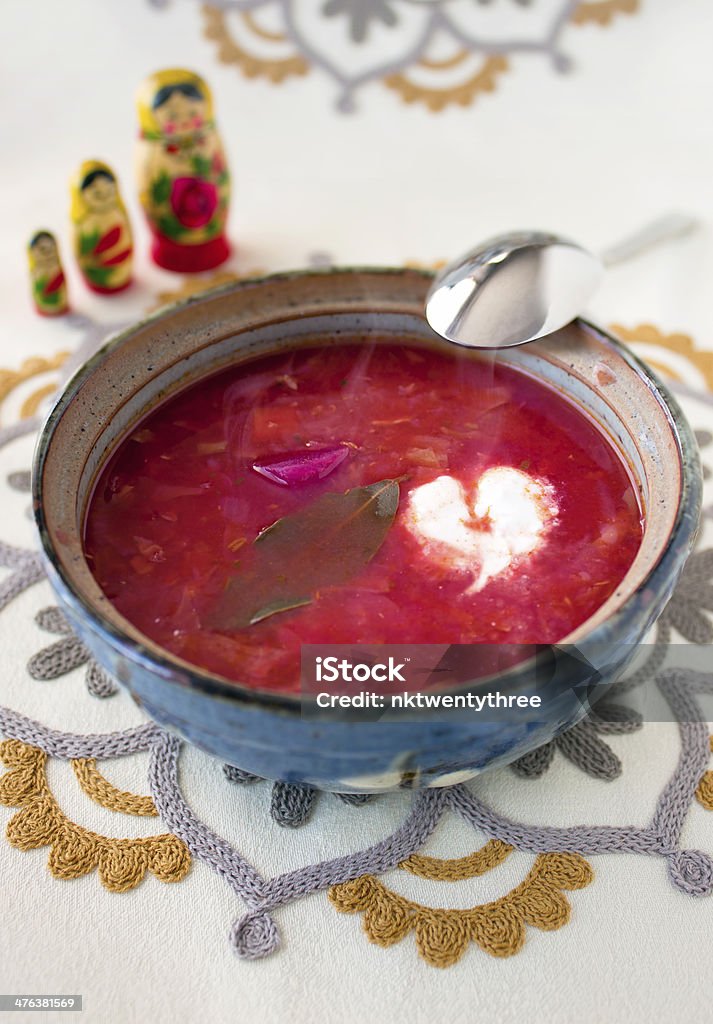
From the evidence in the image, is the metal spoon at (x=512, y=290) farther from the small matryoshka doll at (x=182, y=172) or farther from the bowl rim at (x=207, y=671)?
the small matryoshka doll at (x=182, y=172)

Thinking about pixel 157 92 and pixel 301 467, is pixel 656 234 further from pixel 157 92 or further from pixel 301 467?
pixel 301 467

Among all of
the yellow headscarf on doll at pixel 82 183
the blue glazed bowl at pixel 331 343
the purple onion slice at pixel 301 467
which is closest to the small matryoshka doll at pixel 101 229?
the yellow headscarf on doll at pixel 82 183

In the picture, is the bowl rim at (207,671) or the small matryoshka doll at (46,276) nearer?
the bowl rim at (207,671)

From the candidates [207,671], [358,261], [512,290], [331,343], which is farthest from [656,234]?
[207,671]

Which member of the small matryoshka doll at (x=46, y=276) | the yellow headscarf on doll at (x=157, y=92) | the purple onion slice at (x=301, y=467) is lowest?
the small matryoshka doll at (x=46, y=276)

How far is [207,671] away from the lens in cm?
98

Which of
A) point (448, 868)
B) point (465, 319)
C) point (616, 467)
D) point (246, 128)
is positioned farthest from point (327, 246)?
point (448, 868)

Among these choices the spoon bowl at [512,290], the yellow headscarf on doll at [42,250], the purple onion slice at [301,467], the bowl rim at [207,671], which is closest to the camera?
the bowl rim at [207,671]

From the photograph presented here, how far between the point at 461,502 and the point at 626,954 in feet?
1.63

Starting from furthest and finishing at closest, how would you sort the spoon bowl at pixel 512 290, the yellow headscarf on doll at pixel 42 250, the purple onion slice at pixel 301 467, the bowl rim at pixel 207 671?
1. the yellow headscarf on doll at pixel 42 250
2. the spoon bowl at pixel 512 290
3. the purple onion slice at pixel 301 467
4. the bowl rim at pixel 207 671

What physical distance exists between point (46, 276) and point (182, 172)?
30cm

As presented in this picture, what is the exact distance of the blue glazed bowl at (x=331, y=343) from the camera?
94 centimetres

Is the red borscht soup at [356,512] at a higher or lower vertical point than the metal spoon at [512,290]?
lower

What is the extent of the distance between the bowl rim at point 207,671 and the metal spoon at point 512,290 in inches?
3.5
